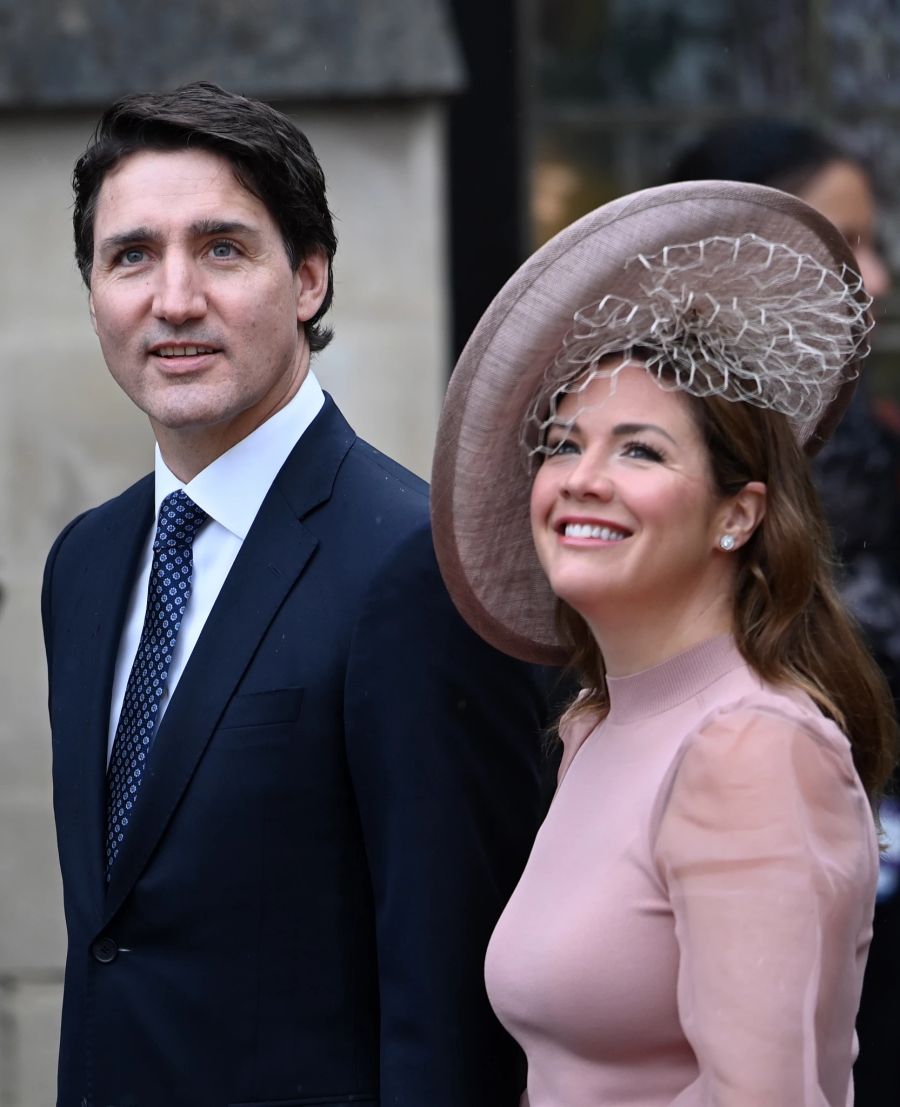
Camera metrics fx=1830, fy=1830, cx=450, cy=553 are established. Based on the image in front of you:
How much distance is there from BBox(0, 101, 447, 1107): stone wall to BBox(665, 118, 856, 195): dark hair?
88cm

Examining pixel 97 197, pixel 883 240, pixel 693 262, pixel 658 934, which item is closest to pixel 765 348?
pixel 693 262

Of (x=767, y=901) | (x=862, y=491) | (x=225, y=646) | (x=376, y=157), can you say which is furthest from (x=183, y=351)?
(x=376, y=157)

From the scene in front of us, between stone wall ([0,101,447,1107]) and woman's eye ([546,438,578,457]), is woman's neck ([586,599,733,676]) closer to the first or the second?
woman's eye ([546,438,578,457])

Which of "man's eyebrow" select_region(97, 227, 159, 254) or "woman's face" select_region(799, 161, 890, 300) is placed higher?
"woman's face" select_region(799, 161, 890, 300)

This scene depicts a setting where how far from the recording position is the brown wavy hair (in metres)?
1.96

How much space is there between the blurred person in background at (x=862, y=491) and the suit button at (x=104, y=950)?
5.76 feet

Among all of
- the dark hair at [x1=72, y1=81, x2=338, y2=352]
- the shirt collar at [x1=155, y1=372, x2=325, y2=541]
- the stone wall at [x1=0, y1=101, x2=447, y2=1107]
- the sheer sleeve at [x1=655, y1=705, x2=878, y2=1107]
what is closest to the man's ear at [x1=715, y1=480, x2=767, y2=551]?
the sheer sleeve at [x1=655, y1=705, x2=878, y2=1107]

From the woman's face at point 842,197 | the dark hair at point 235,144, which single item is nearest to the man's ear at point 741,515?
the dark hair at point 235,144

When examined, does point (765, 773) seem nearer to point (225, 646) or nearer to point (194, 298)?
point (225, 646)

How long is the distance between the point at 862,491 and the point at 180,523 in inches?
66.6

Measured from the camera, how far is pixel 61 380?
460 cm

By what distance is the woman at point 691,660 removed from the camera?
1.75 metres

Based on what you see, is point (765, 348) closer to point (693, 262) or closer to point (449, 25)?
point (693, 262)

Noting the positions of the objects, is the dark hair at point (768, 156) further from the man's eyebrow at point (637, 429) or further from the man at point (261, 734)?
the man's eyebrow at point (637, 429)
